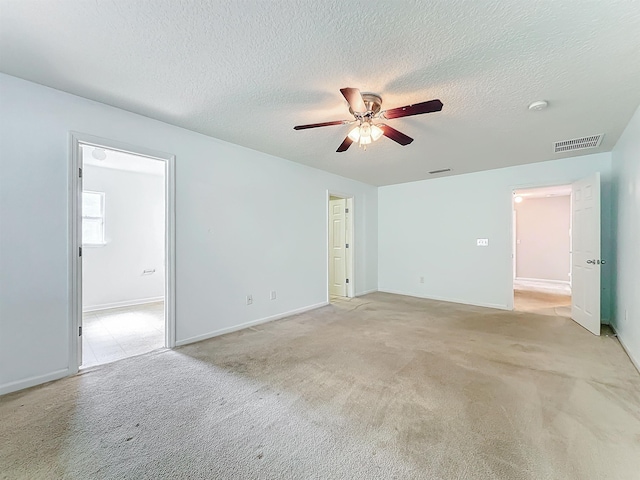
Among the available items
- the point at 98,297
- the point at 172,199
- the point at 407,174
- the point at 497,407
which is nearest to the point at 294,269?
the point at 172,199

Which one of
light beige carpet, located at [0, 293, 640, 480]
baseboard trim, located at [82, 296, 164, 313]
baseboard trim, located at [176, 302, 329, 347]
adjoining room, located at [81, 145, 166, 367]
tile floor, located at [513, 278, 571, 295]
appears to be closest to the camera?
light beige carpet, located at [0, 293, 640, 480]

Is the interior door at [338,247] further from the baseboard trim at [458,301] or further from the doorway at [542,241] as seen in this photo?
the doorway at [542,241]

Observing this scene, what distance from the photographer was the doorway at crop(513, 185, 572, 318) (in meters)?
7.15

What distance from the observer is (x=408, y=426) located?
1782 mm

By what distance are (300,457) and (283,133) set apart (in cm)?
305

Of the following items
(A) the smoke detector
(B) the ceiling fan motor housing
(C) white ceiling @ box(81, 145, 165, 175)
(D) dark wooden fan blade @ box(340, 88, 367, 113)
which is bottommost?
(D) dark wooden fan blade @ box(340, 88, 367, 113)

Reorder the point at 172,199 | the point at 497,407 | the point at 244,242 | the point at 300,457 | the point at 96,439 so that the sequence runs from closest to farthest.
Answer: the point at 300,457
the point at 96,439
the point at 497,407
the point at 172,199
the point at 244,242

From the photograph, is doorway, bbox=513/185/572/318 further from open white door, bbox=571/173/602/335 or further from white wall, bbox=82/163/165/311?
white wall, bbox=82/163/165/311

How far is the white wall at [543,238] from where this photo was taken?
23.8 feet

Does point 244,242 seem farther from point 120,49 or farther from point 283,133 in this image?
point 120,49

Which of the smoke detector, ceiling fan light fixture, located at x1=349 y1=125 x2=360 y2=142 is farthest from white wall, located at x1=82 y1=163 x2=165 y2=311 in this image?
the smoke detector

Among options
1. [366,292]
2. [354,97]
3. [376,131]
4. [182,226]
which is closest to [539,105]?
[376,131]

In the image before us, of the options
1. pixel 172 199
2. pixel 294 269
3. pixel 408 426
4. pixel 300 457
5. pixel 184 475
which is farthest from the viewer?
pixel 294 269

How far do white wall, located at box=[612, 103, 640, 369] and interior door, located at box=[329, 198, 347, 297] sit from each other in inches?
158
